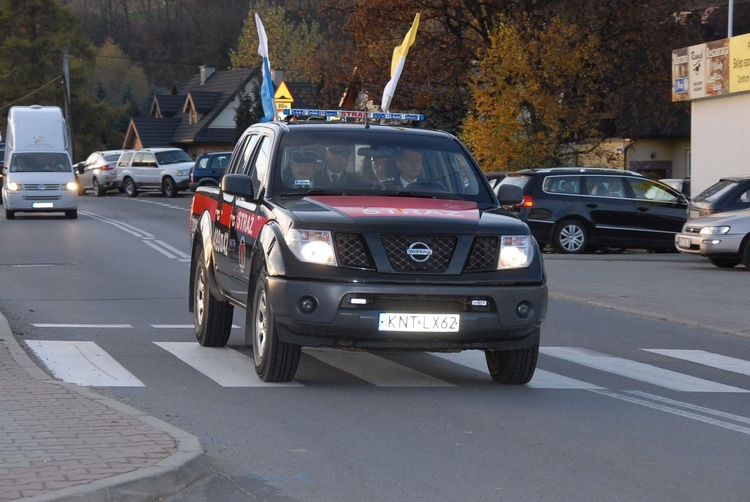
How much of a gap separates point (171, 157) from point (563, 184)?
1261 inches

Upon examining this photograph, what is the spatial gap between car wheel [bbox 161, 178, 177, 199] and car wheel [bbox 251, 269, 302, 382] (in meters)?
45.8

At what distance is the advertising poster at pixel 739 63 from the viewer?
94.5ft

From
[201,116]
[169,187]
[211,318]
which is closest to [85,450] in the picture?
[211,318]

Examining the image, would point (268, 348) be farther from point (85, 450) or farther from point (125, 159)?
point (125, 159)

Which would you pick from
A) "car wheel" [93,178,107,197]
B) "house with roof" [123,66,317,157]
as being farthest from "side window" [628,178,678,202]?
"house with roof" [123,66,317,157]

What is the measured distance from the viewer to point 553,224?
85.4 feet

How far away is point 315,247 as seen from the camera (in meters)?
8.84

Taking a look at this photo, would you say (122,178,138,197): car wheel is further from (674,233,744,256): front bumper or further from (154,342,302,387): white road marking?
(154,342,302,387): white road marking

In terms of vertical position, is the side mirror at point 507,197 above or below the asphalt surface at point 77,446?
above

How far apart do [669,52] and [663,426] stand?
33.9 metres

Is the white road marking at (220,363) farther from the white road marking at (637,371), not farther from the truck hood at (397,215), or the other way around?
the white road marking at (637,371)

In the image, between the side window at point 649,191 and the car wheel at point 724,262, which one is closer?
the car wheel at point 724,262

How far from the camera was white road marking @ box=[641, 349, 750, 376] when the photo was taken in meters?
11.2

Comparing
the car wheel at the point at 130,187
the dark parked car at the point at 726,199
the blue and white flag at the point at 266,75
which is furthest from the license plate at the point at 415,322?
the car wheel at the point at 130,187
